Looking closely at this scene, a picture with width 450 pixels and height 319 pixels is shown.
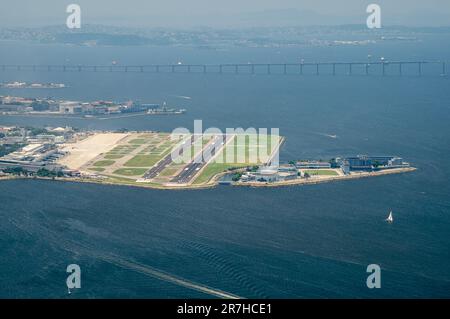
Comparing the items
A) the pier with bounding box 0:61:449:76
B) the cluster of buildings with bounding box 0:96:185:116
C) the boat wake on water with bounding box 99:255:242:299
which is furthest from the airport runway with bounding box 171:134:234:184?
the pier with bounding box 0:61:449:76

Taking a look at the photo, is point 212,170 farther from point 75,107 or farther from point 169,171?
point 75,107

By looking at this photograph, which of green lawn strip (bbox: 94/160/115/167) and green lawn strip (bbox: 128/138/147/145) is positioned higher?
green lawn strip (bbox: 128/138/147/145)

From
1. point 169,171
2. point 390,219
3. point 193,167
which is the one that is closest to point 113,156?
point 169,171

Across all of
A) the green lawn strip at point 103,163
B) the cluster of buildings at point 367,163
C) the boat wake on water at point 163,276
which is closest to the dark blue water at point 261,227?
the boat wake on water at point 163,276

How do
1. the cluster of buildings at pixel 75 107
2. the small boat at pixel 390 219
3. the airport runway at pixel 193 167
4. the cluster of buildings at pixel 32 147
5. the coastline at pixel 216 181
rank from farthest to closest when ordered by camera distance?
the cluster of buildings at pixel 75 107
the cluster of buildings at pixel 32 147
the airport runway at pixel 193 167
the coastline at pixel 216 181
the small boat at pixel 390 219

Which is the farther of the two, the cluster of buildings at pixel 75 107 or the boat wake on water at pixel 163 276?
the cluster of buildings at pixel 75 107

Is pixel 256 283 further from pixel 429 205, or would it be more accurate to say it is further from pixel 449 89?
pixel 449 89
